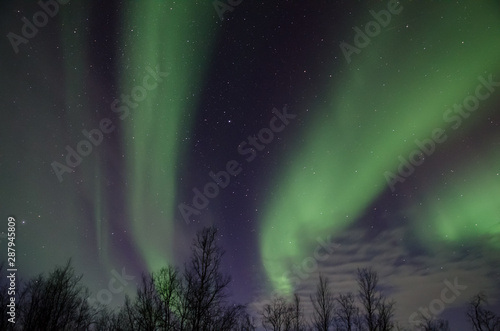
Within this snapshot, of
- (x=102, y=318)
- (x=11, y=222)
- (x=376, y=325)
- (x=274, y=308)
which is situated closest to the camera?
(x=11, y=222)

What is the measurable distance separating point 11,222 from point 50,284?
1698 centimetres

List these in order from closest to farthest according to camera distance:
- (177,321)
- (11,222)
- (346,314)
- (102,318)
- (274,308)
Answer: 1. (11,222)
2. (177,321)
3. (346,314)
4. (274,308)
5. (102,318)

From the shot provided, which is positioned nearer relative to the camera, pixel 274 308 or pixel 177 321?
pixel 177 321

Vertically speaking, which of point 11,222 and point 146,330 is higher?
point 11,222

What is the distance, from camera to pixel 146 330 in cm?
1534

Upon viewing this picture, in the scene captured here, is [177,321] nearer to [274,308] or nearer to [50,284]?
[50,284]

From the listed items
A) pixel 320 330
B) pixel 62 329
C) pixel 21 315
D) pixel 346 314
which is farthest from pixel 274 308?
pixel 21 315

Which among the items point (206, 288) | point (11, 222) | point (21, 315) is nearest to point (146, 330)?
→ point (206, 288)

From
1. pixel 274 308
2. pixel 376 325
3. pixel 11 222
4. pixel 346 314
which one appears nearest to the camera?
pixel 11 222

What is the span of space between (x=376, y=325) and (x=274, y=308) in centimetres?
1557

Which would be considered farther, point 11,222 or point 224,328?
point 224,328

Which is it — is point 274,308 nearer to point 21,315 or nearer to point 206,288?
point 206,288

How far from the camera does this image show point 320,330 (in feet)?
95.5

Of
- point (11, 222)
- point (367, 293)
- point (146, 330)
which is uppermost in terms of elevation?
point (11, 222)
